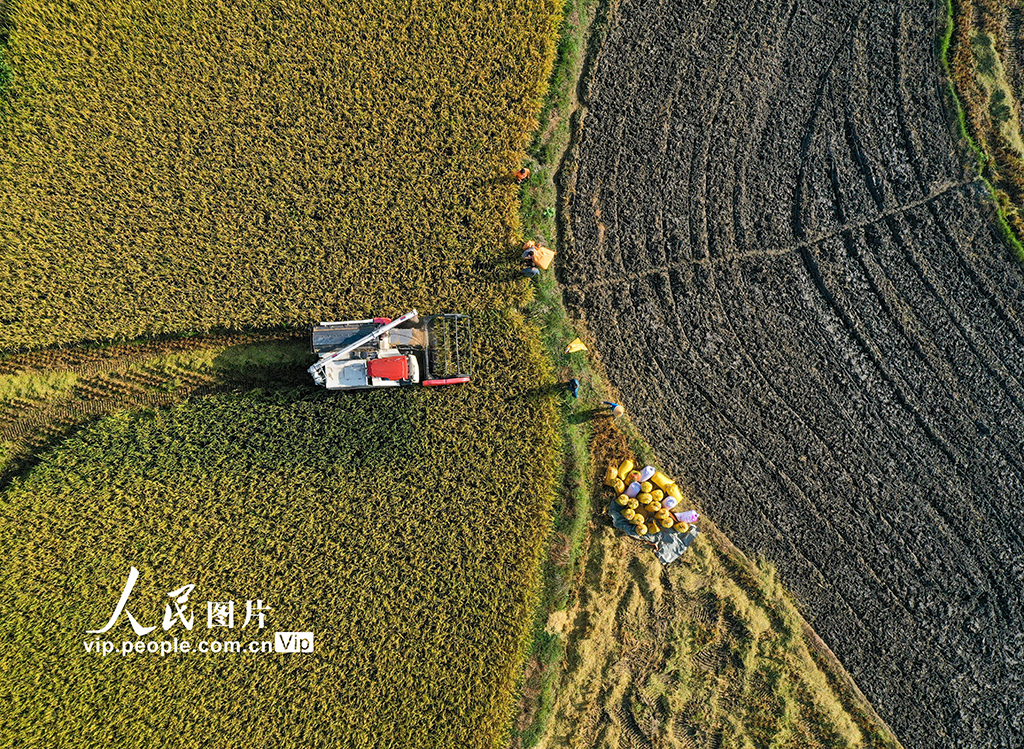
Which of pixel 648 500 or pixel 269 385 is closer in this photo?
pixel 648 500

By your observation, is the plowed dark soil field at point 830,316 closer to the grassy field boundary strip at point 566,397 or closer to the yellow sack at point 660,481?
the grassy field boundary strip at point 566,397

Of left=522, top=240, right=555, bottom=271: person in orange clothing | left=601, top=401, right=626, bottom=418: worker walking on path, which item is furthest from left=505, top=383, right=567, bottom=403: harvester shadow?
left=522, top=240, right=555, bottom=271: person in orange clothing

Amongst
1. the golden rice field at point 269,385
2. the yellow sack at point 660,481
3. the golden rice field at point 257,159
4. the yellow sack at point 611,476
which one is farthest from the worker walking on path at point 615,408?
the golden rice field at point 257,159

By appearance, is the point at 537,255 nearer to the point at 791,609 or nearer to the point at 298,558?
the point at 298,558

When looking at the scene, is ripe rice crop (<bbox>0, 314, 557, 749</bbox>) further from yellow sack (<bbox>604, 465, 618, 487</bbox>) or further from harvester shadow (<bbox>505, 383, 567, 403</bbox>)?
yellow sack (<bbox>604, 465, 618, 487</bbox>)

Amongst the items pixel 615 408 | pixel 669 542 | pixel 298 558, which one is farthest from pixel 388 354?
pixel 669 542

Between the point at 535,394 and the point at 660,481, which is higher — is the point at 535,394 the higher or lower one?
the higher one

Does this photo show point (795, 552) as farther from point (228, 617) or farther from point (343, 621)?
point (228, 617)
